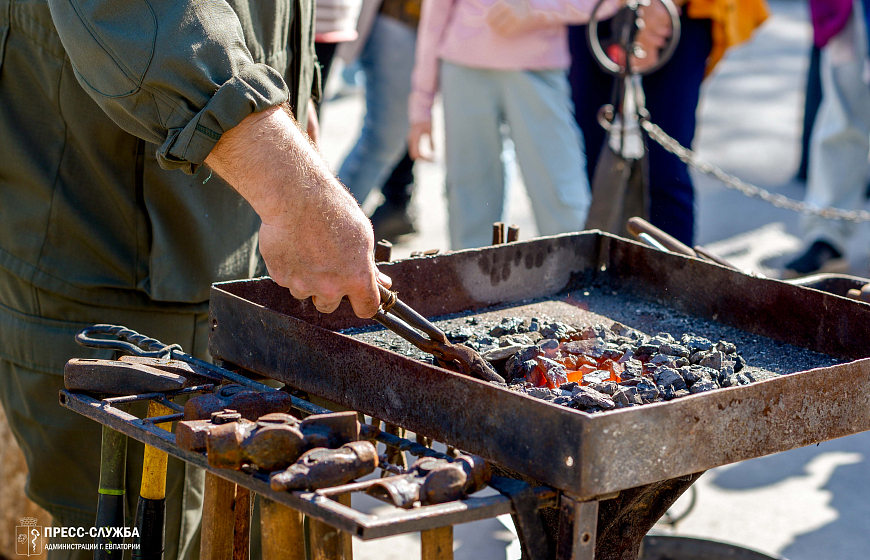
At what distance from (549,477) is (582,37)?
2.89m

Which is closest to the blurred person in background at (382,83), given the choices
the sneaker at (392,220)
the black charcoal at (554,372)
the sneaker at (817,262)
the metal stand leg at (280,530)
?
the sneaker at (392,220)

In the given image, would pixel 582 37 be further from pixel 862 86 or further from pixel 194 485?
pixel 194 485

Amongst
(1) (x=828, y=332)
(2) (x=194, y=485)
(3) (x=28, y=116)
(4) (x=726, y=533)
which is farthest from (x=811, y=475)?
(3) (x=28, y=116)

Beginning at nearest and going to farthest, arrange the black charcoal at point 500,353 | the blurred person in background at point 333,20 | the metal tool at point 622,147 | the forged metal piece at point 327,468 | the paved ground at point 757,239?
1. the forged metal piece at point 327,468
2. the black charcoal at point 500,353
3. the blurred person in background at point 333,20
4. the paved ground at point 757,239
5. the metal tool at point 622,147

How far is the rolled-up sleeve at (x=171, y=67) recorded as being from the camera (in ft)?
5.00

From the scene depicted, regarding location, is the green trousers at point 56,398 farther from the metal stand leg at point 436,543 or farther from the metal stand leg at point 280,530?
the metal stand leg at point 436,543

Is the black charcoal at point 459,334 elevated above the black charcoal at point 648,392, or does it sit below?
below

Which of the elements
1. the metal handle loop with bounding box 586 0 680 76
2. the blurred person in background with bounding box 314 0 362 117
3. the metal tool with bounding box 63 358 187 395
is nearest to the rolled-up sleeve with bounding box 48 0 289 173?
the metal tool with bounding box 63 358 187 395

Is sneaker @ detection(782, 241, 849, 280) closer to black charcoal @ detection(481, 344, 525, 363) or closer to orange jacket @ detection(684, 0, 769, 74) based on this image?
orange jacket @ detection(684, 0, 769, 74)

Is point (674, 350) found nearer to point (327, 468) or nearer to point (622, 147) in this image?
point (327, 468)

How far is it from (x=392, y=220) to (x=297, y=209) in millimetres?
4164

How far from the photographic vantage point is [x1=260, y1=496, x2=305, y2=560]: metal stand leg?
1.43m

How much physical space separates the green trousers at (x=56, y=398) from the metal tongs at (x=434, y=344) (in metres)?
0.59

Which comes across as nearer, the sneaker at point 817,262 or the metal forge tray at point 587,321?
the metal forge tray at point 587,321
